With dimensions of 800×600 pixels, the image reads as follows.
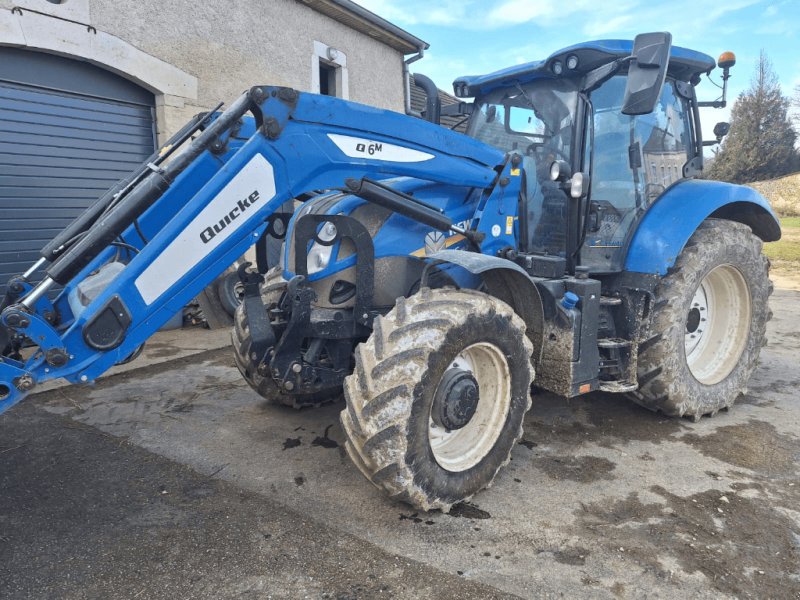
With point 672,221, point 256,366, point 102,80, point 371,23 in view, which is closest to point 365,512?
point 256,366

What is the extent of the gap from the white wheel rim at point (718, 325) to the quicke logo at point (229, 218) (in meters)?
3.39

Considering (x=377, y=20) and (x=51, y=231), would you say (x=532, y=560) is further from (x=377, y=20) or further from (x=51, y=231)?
(x=377, y=20)

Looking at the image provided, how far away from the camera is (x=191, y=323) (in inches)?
294

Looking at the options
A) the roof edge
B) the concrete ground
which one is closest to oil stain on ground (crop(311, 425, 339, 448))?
the concrete ground

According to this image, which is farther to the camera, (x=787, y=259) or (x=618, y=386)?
(x=787, y=259)

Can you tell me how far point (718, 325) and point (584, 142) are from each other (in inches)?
78.2

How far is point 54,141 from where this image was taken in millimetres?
6523

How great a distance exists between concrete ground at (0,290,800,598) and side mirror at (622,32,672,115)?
2073 mm

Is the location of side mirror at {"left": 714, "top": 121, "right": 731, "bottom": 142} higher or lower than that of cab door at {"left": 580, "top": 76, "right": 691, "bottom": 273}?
higher

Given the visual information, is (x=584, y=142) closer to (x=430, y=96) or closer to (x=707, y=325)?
(x=430, y=96)

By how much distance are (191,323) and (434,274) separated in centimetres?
494

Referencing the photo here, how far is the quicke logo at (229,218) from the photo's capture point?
260cm

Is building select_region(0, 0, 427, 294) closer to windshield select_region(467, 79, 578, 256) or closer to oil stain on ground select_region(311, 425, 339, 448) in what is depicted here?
oil stain on ground select_region(311, 425, 339, 448)

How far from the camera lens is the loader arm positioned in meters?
2.43
